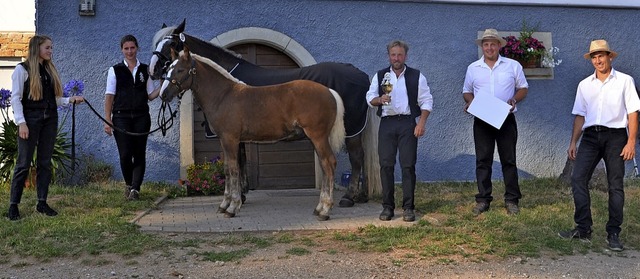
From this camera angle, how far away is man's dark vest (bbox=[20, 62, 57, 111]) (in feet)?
19.3

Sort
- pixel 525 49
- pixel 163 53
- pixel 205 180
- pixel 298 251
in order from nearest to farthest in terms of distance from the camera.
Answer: pixel 298 251
pixel 163 53
pixel 205 180
pixel 525 49

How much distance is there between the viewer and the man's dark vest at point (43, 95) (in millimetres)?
5895

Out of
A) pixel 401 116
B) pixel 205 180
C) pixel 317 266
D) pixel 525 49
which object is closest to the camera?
pixel 317 266

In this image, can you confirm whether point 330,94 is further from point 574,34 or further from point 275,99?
point 574,34

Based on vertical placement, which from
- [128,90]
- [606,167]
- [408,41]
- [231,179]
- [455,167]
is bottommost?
[455,167]

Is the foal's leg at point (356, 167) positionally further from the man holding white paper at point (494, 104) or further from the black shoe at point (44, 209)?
the black shoe at point (44, 209)

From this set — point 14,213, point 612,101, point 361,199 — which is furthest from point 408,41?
point 14,213

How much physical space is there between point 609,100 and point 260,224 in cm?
328

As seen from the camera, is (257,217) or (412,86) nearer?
(412,86)

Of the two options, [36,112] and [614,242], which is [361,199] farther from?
[36,112]

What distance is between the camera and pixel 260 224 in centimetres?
585

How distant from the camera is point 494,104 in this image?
234 inches

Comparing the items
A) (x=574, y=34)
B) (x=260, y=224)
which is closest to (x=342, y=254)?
(x=260, y=224)

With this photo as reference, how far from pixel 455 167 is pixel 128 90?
17.1 ft
